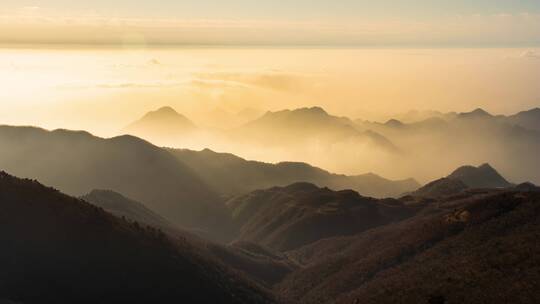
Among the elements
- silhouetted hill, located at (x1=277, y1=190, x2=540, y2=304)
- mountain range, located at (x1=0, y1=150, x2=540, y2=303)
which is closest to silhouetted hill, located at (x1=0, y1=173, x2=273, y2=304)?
mountain range, located at (x1=0, y1=150, x2=540, y2=303)

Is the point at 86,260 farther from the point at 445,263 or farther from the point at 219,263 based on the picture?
the point at 445,263

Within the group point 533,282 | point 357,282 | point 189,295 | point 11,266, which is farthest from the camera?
point 357,282

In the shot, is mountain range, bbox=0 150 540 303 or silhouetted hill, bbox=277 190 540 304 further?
mountain range, bbox=0 150 540 303

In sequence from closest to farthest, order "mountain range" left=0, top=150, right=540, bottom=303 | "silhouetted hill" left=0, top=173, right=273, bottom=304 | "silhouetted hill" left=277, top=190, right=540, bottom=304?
"silhouetted hill" left=277, top=190, right=540, bottom=304
"mountain range" left=0, top=150, right=540, bottom=303
"silhouetted hill" left=0, top=173, right=273, bottom=304

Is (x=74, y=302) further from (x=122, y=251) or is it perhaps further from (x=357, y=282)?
(x=357, y=282)

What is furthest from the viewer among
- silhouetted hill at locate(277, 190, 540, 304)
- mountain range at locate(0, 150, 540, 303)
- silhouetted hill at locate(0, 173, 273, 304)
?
silhouetted hill at locate(0, 173, 273, 304)

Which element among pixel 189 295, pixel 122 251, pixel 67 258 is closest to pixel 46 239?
pixel 67 258

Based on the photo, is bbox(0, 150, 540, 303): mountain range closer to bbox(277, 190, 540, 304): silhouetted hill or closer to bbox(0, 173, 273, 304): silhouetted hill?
bbox(0, 173, 273, 304): silhouetted hill
